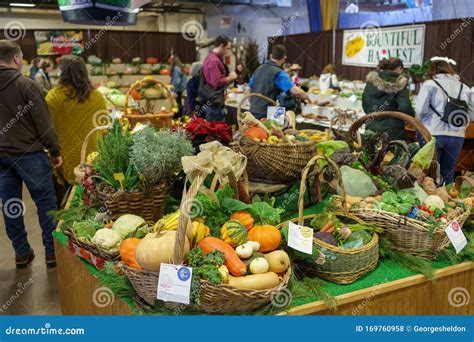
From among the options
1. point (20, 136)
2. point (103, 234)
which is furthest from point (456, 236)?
point (20, 136)

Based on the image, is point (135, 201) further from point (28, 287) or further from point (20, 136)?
point (28, 287)

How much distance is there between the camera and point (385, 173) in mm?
2500

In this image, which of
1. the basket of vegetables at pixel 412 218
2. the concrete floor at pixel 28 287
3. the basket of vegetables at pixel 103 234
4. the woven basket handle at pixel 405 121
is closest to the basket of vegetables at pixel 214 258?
the basket of vegetables at pixel 103 234

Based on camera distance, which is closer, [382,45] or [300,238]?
[300,238]

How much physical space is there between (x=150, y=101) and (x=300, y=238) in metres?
3.80

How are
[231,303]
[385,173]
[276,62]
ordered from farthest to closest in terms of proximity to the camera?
[276,62]
[385,173]
[231,303]

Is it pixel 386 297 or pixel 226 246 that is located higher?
pixel 226 246

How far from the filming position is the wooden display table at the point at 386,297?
6.12ft

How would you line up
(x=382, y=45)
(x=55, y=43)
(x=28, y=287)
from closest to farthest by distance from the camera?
(x=28, y=287) < (x=382, y=45) < (x=55, y=43)

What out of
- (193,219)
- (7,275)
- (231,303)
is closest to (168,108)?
(7,275)

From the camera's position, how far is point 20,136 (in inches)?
130

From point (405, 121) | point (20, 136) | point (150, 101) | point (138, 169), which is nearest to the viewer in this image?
point (138, 169)

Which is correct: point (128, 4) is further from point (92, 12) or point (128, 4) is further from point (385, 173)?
point (385, 173)

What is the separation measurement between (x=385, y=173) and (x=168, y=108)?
135 inches
